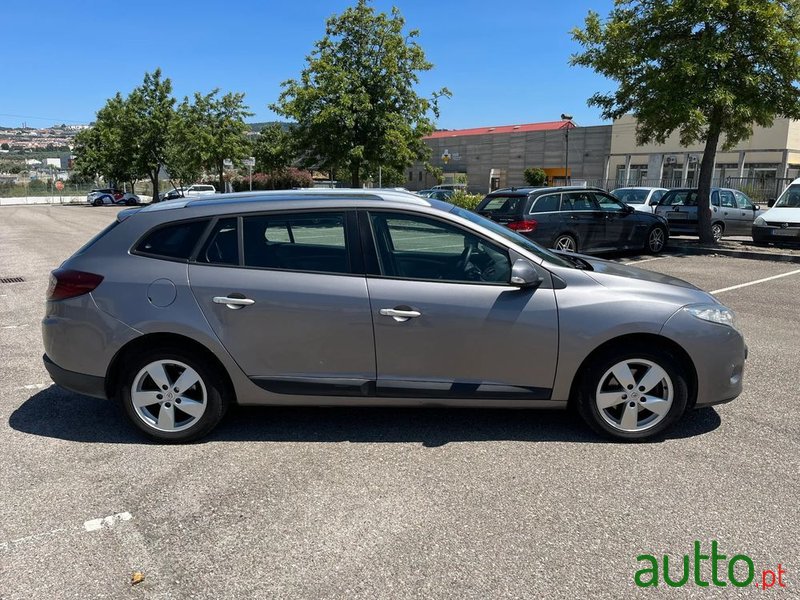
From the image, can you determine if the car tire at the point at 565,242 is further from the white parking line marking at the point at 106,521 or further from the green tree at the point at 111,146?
the green tree at the point at 111,146

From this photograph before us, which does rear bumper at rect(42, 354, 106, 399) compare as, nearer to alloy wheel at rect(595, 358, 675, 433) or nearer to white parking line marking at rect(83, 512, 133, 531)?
white parking line marking at rect(83, 512, 133, 531)

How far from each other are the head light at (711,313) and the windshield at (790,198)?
1471cm

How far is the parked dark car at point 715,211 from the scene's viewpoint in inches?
710

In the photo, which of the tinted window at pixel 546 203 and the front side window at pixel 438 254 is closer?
the front side window at pixel 438 254

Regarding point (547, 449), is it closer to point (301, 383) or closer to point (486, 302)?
point (486, 302)

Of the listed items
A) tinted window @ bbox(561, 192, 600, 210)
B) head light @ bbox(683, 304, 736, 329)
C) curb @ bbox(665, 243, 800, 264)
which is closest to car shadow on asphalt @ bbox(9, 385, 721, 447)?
head light @ bbox(683, 304, 736, 329)

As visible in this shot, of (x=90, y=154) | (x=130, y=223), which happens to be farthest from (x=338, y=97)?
(x=90, y=154)

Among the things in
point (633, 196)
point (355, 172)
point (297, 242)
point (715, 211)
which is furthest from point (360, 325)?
point (355, 172)

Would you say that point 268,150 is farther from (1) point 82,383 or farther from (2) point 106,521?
(2) point 106,521

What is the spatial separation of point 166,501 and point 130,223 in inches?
74.1

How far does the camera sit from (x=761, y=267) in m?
13.0

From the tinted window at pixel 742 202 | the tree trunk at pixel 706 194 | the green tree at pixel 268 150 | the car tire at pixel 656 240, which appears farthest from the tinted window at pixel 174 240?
the green tree at pixel 268 150

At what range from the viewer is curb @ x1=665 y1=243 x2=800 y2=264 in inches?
552
